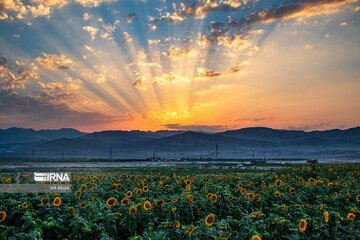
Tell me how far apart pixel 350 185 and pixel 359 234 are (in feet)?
19.2

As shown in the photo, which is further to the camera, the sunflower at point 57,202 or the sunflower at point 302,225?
the sunflower at point 57,202

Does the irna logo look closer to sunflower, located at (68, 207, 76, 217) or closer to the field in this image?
the field

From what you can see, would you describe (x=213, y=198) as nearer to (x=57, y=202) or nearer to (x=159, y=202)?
(x=159, y=202)

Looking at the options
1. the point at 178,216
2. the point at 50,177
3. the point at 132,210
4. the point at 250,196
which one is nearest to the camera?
the point at 132,210

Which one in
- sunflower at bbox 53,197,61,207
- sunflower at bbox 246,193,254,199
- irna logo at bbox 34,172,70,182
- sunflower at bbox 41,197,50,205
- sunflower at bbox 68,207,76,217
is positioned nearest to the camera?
sunflower at bbox 68,207,76,217

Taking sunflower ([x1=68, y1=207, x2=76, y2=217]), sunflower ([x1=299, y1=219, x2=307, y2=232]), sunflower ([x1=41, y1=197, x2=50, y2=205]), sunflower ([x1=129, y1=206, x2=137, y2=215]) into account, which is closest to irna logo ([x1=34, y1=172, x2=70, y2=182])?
sunflower ([x1=41, y1=197, x2=50, y2=205])

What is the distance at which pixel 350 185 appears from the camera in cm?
1188

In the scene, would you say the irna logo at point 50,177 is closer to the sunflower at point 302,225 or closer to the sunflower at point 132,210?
the sunflower at point 132,210

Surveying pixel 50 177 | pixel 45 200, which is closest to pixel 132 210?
pixel 45 200

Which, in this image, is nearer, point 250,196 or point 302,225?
point 302,225

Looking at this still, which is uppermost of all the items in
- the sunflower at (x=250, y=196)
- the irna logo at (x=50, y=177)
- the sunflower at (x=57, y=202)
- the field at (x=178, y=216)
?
the irna logo at (x=50, y=177)

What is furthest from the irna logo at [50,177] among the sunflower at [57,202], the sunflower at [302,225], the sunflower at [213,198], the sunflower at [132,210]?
the sunflower at [302,225]

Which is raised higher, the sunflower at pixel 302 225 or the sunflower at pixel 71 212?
the sunflower at pixel 71 212

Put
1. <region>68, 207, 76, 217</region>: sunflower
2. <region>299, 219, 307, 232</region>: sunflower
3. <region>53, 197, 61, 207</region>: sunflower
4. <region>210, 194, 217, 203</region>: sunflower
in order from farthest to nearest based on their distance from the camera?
1. <region>210, 194, 217, 203</region>: sunflower
2. <region>53, 197, 61, 207</region>: sunflower
3. <region>68, 207, 76, 217</region>: sunflower
4. <region>299, 219, 307, 232</region>: sunflower
